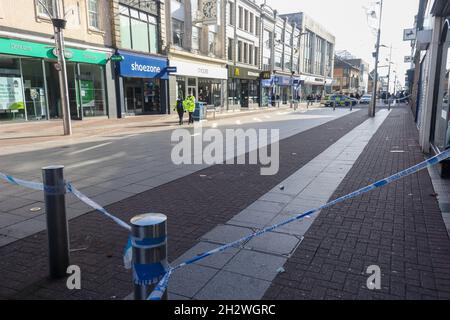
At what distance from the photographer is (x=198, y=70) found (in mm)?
30984

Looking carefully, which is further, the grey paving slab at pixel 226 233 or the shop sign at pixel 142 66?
the shop sign at pixel 142 66

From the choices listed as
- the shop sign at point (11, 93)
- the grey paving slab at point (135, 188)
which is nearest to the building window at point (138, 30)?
the shop sign at point (11, 93)

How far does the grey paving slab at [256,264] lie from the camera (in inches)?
137

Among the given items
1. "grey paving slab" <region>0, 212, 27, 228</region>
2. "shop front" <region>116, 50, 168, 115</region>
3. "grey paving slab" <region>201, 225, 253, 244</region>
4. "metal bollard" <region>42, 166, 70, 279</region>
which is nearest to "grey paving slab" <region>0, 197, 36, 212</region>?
"grey paving slab" <region>0, 212, 27, 228</region>

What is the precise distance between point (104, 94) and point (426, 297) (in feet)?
71.7

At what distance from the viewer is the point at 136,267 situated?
205 cm

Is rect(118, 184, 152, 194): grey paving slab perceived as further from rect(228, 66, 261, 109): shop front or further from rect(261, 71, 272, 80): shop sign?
rect(261, 71, 272, 80): shop sign

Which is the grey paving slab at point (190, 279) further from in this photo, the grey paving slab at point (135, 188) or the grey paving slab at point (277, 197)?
the grey paving slab at point (135, 188)

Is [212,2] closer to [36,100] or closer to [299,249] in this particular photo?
[36,100]

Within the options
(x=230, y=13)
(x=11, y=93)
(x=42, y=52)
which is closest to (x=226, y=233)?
(x=11, y=93)

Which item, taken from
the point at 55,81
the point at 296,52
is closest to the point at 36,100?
the point at 55,81

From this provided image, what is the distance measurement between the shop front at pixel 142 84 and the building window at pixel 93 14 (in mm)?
2050

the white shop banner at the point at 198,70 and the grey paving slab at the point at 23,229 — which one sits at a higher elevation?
the white shop banner at the point at 198,70

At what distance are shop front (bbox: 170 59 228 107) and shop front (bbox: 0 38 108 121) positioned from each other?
282 inches
